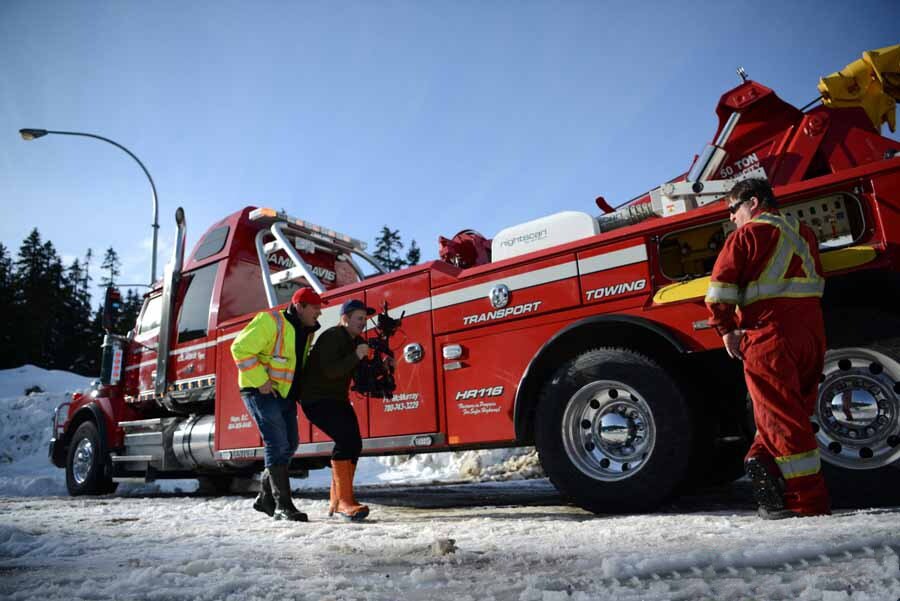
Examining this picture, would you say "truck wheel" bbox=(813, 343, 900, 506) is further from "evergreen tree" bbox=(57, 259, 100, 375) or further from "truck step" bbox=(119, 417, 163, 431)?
"evergreen tree" bbox=(57, 259, 100, 375)

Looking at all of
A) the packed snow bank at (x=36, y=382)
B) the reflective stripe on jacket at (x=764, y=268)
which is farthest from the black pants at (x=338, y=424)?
the packed snow bank at (x=36, y=382)

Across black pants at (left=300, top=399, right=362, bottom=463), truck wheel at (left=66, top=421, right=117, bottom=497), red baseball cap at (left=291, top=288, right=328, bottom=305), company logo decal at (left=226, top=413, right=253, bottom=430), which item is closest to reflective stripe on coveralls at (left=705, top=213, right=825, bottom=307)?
black pants at (left=300, top=399, right=362, bottom=463)

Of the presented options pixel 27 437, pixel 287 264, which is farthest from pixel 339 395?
pixel 27 437

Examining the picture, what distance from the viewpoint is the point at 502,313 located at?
4352 millimetres

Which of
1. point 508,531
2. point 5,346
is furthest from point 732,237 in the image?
point 5,346

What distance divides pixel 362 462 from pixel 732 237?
1014 centimetres

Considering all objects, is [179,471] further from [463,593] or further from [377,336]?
[463,593]

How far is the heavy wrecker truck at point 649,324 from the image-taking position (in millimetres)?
3279

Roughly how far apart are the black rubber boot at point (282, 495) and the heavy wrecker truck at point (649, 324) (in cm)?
75

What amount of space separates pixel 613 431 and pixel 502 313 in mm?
1117

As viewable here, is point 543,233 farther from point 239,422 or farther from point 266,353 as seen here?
point 239,422

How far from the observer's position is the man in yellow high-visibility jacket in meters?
4.56

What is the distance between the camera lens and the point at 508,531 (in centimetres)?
329

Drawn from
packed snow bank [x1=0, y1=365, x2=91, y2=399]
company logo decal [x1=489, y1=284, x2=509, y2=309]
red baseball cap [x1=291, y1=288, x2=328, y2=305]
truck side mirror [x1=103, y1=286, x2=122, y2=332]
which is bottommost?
company logo decal [x1=489, y1=284, x2=509, y2=309]
